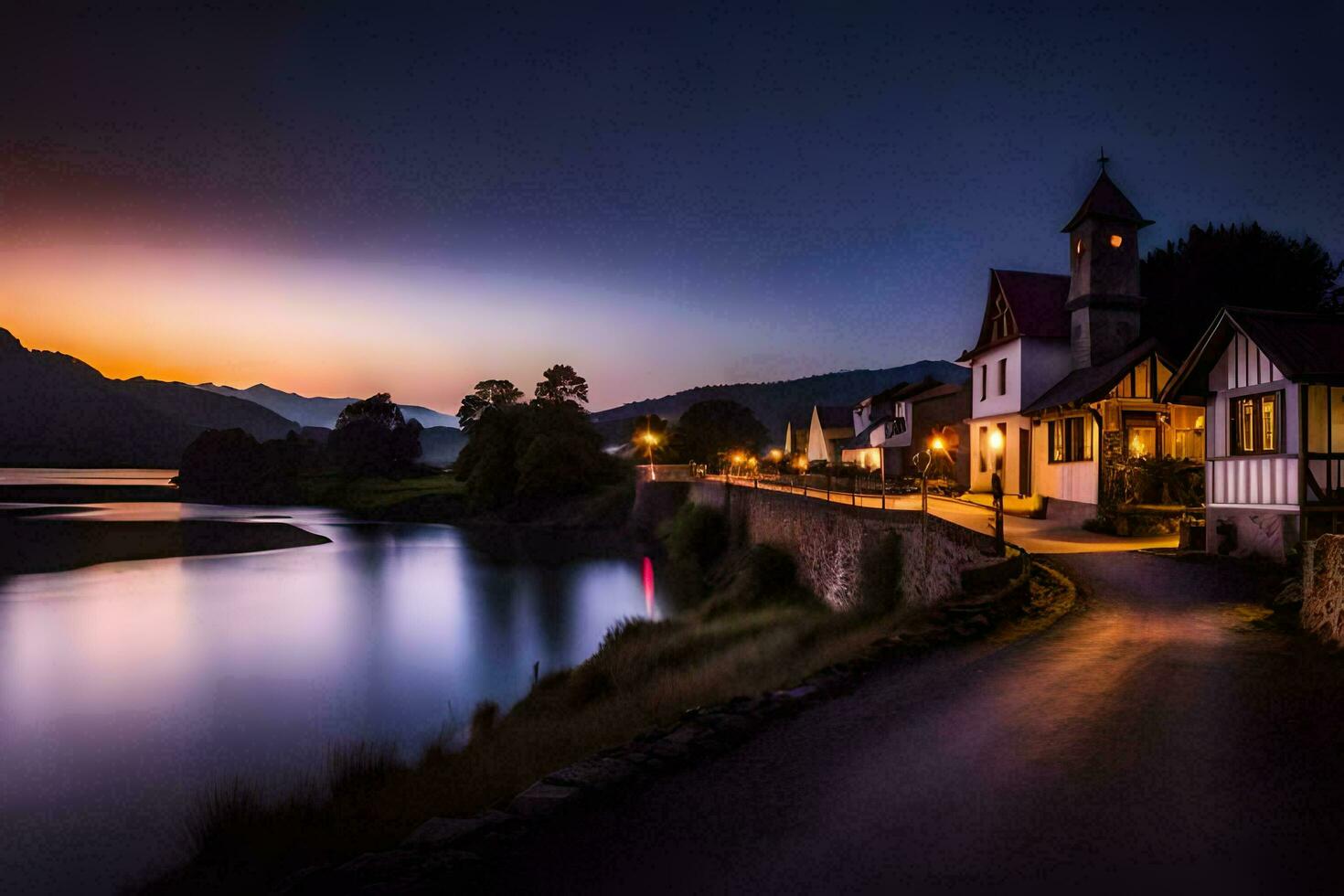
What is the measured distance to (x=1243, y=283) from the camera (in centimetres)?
4188

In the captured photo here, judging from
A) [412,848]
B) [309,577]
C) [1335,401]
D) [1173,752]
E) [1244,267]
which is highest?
[1244,267]

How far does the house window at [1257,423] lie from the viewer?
1664cm

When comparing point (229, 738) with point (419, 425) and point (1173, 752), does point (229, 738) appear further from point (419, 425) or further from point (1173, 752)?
point (419, 425)

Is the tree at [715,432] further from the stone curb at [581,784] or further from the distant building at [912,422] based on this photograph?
the stone curb at [581,784]

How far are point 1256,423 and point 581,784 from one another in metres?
16.9

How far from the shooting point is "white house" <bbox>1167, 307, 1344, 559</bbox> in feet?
52.0

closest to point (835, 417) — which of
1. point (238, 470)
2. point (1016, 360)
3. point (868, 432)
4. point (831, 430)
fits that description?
point (831, 430)

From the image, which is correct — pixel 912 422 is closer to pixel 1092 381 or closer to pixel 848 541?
pixel 1092 381

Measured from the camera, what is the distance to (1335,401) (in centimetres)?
1619

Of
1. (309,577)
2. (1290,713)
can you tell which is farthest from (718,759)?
(309,577)

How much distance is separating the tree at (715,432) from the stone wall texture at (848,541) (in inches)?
2248

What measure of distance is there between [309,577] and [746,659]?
113 feet

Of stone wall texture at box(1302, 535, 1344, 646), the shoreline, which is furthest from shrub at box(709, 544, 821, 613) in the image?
the shoreline

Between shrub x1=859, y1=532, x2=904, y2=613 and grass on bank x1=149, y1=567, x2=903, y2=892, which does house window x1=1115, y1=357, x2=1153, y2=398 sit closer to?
shrub x1=859, y1=532, x2=904, y2=613
